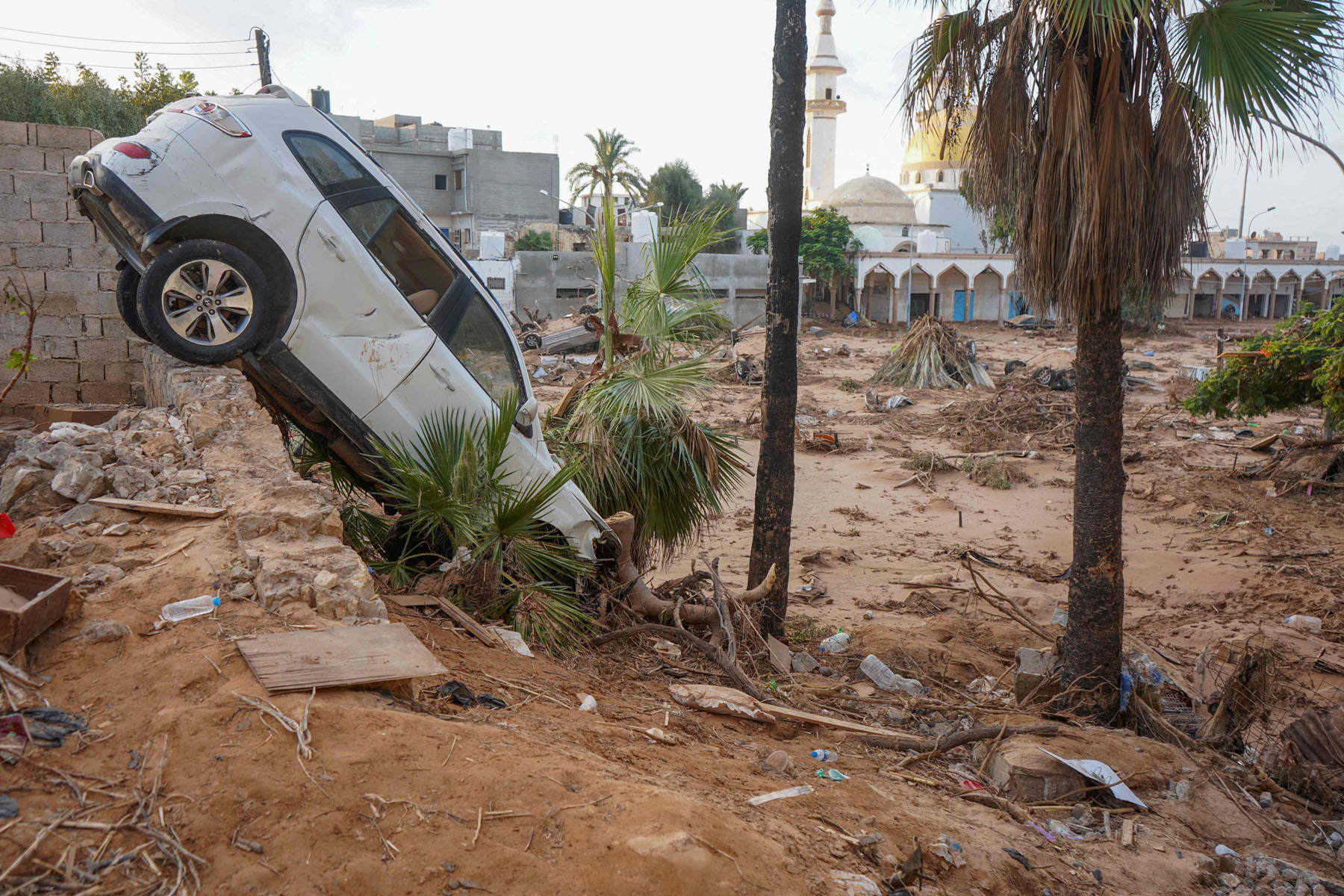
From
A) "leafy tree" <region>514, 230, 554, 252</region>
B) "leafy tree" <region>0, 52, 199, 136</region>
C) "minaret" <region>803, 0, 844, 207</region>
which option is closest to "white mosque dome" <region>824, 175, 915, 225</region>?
"minaret" <region>803, 0, 844, 207</region>

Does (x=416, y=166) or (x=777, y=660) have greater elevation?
(x=416, y=166)

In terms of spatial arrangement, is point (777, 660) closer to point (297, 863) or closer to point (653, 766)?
point (653, 766)

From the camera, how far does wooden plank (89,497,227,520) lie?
15.5 ft

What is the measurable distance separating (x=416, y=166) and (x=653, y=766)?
173 feet

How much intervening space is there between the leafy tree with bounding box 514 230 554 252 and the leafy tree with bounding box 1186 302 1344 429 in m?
34.7

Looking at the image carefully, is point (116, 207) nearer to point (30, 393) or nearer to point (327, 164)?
point (327, 164)

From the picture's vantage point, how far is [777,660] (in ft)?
24.0

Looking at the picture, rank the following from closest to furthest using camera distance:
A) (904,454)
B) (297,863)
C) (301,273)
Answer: (297,863) → (301,273) → (904,454)

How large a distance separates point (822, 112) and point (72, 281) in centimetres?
6204

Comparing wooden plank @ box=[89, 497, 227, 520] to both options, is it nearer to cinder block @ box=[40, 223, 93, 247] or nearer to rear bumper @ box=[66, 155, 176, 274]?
rear bumper @ box=[66, 155, 176, 274]

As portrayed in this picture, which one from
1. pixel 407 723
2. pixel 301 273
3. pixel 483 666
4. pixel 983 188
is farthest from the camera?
pixel 983 188

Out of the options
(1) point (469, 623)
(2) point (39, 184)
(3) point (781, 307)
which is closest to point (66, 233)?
(2) point (39, 184)

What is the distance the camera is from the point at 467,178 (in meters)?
51.2

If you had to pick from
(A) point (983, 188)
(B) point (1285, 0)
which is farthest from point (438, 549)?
(B) point (1285, 0)
